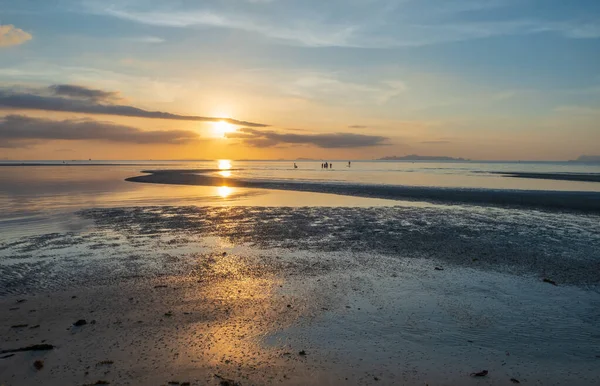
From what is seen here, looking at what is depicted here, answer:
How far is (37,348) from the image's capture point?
24.4ft

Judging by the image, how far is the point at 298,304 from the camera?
998 cm

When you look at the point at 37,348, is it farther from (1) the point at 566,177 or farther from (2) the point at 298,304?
(1) the point at 566,177

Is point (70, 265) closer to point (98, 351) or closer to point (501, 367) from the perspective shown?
point (98, 351)

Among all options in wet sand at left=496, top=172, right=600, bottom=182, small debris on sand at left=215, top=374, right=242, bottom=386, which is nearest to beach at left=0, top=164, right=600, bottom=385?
small debris on sand at left=215, top=374, right=242, bottom=386

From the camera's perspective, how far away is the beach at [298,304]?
6.91 m

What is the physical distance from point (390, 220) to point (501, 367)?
663 inches

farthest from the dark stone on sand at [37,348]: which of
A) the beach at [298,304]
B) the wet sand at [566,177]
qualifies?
the wet sand at [566,177]

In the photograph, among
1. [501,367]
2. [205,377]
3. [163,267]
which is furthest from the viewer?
[163,267]

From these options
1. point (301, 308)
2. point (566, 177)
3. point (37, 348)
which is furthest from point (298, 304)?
point (566, 177)

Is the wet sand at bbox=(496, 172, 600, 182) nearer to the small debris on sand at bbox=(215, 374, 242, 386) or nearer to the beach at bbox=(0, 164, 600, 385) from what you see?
the beach at bbox=(0, 164, 600, 385)

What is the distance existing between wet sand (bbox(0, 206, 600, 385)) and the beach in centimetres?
4

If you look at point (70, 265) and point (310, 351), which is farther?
point (70, 265)

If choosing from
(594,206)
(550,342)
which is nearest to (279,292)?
(550,342)

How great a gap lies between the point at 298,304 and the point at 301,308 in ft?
0.91
